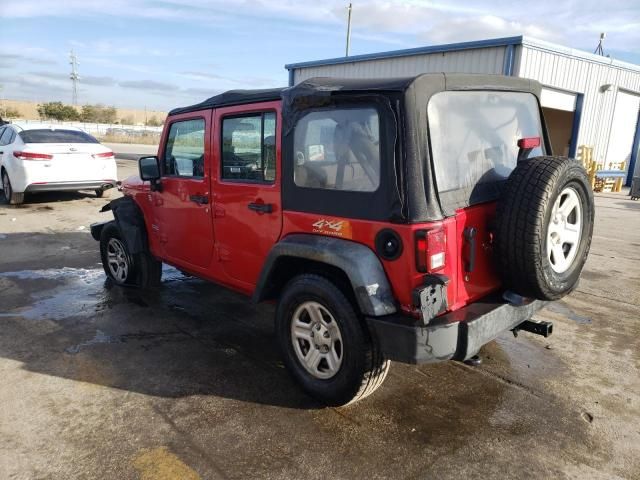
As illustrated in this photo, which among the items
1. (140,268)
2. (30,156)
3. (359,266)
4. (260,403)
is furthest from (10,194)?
(359,266)

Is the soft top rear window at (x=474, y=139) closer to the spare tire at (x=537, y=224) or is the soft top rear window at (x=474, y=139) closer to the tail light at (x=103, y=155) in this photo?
the spare tire at (x=537, y=224)

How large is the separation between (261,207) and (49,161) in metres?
8.30

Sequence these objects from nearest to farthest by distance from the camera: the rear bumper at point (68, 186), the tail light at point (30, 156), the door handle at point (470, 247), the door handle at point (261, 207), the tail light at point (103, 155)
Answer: the door handle at point (470, 247)
the door handle at point (261, 207)
the tail light at point (30, 156)
the rear bumper at point (68, 186)
the tail light at point (103, 155)

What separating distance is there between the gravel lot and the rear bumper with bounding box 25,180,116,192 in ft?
18.1

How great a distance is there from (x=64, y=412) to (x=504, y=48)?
1274 cm

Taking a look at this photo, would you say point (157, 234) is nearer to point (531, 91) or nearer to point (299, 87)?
point (299, 87)

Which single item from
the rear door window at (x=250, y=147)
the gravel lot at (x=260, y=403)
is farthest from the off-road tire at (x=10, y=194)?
the rear door window at (x=250, y=147)

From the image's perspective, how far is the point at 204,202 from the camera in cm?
404

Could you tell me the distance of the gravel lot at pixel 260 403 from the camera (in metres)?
2.63

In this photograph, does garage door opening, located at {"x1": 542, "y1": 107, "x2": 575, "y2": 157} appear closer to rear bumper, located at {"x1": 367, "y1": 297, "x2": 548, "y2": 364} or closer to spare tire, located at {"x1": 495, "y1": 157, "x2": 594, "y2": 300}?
spare tire, located at {"x1": 495, "y1": 157, "x2": 594, "y2": 300}

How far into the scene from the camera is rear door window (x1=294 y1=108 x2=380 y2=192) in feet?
9.17

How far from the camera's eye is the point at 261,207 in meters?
3.46

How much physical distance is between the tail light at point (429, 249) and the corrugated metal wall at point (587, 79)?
450 inches

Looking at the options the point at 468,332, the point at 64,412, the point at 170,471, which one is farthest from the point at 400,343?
the point at 64,412
